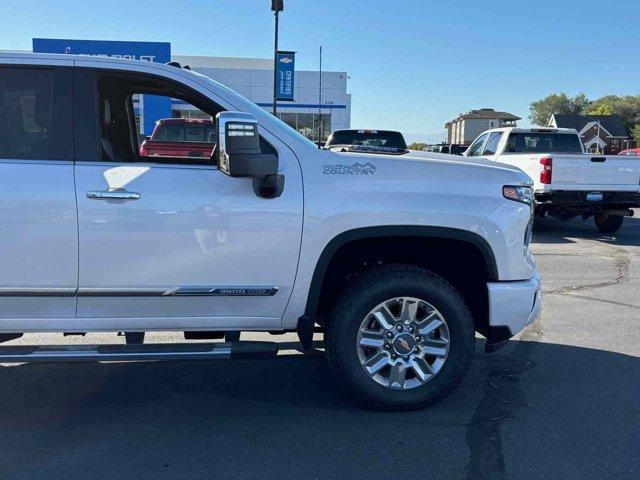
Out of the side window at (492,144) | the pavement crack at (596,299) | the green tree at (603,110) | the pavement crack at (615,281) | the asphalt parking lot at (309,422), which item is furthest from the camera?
the green tree at (603,110)

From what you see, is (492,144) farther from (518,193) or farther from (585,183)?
(518,193)

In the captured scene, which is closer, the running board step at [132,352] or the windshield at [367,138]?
the running board step at [132,352]

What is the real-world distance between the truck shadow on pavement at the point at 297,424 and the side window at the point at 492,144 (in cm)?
946

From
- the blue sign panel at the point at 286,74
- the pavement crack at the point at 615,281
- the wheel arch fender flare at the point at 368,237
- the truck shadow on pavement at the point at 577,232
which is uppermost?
the blue sign panel at the point at 286,74

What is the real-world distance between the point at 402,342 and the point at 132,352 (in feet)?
5.37

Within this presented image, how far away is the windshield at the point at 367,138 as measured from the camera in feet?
38.8

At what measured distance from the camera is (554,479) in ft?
10.00

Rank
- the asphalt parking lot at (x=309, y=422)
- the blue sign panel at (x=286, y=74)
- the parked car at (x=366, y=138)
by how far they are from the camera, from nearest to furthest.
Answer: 1. the asphalt parking lot at (x=309, y=422)
2. the parked car at (x=366, y=138)
3. the blue sign panel at (x=286, y=74)

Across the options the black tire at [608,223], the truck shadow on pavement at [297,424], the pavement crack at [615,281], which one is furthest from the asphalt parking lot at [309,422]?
the black tire at [608,223]

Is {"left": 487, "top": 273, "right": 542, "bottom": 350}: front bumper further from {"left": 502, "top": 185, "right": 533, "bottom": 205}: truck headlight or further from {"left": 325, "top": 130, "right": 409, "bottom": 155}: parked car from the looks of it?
{"left": 325, "top": 130, "right": 409, "bottom": 155}: parked car

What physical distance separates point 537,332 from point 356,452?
2.87 metres

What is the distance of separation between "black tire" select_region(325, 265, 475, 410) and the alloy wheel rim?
3cm

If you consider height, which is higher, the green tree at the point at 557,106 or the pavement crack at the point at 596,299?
the green tree at the point at 557,106

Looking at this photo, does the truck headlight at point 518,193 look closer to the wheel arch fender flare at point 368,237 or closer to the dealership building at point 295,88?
the wheel arch fender flare at point 368,237
